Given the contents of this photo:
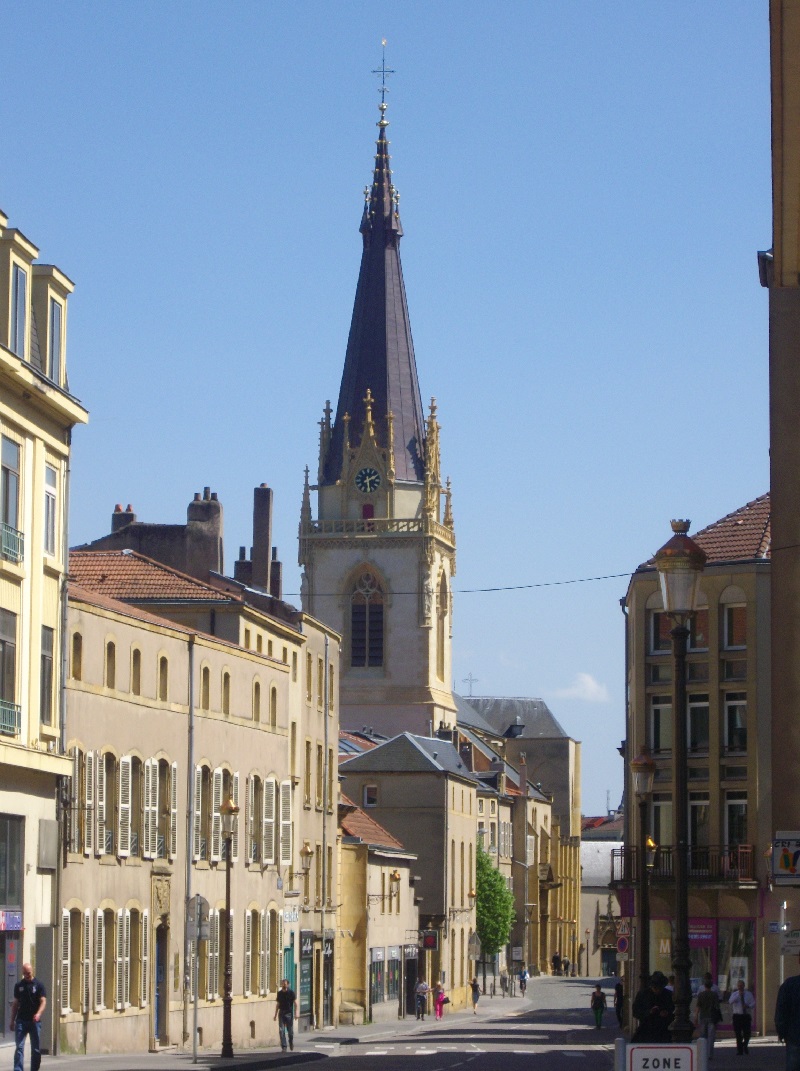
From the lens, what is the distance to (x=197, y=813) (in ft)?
154

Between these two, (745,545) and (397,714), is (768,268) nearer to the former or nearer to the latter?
(745,545)

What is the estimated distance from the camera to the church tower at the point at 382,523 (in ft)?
444

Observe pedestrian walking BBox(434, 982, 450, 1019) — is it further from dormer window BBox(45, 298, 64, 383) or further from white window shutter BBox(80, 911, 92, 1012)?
dormer window BBox(45, 298, 64, 383)

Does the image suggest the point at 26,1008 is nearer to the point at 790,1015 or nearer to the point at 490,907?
the point at 790,1015

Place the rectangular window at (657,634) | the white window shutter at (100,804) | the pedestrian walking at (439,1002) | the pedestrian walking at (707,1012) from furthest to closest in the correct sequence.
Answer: the pedestrian walking at (439,1002)
the rectangular window at (657,634)
the white window shutter at (100,804)
the pedestrian walking at (707,1012)

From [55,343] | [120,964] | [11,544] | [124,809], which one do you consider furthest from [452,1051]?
Result: [55,343]

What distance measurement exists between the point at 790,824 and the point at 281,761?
14623 millimetres

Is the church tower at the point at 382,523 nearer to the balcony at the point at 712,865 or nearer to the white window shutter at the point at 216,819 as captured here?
the balcony at the point at 712,865

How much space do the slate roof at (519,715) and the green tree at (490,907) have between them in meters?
75.4

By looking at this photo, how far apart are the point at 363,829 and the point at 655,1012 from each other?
187 ft

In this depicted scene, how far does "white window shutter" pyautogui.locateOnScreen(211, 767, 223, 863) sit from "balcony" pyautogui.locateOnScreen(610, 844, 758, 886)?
1071 centimetres

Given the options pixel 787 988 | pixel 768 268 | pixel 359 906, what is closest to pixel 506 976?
pixel 359 906

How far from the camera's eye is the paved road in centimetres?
3456

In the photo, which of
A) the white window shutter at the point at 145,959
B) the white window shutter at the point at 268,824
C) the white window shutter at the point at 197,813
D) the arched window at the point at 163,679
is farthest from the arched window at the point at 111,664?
the white window shutter at the point at 268,824
